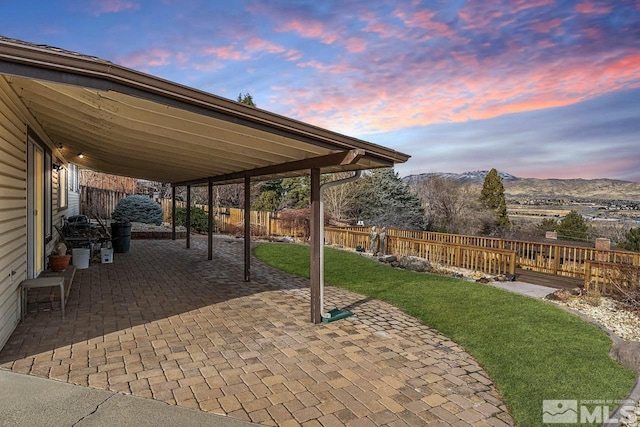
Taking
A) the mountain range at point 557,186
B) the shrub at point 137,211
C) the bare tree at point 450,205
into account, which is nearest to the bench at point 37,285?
the shrub at point 137,211

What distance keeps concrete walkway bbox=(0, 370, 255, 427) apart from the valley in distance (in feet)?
68.2

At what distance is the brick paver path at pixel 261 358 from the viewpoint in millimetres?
2736

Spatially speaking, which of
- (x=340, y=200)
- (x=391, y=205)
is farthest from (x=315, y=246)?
(x=340, y=200)

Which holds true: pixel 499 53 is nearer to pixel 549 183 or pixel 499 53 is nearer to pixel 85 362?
pixel 85 362

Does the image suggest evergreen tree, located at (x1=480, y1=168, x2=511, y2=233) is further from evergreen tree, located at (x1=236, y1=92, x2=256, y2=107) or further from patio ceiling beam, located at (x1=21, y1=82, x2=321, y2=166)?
patio ceiling beam, located at (x1=21, y1=82, x2=321, y2=166)

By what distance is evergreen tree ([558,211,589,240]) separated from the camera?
17969mm

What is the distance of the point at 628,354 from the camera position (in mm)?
3848

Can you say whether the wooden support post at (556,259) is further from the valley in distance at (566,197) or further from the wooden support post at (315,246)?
the valley in distance at (566,197)

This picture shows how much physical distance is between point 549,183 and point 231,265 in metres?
31.8

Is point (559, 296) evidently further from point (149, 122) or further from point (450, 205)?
point (450, 205)

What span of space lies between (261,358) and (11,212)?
3.12 m

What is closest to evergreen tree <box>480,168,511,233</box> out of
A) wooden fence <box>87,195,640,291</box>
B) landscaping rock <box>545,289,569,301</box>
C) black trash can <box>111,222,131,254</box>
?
wooden fence <box>87,195,640,291</box>

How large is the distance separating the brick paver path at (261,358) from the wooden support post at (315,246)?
0.21m

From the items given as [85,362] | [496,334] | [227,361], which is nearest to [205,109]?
[227,361]
